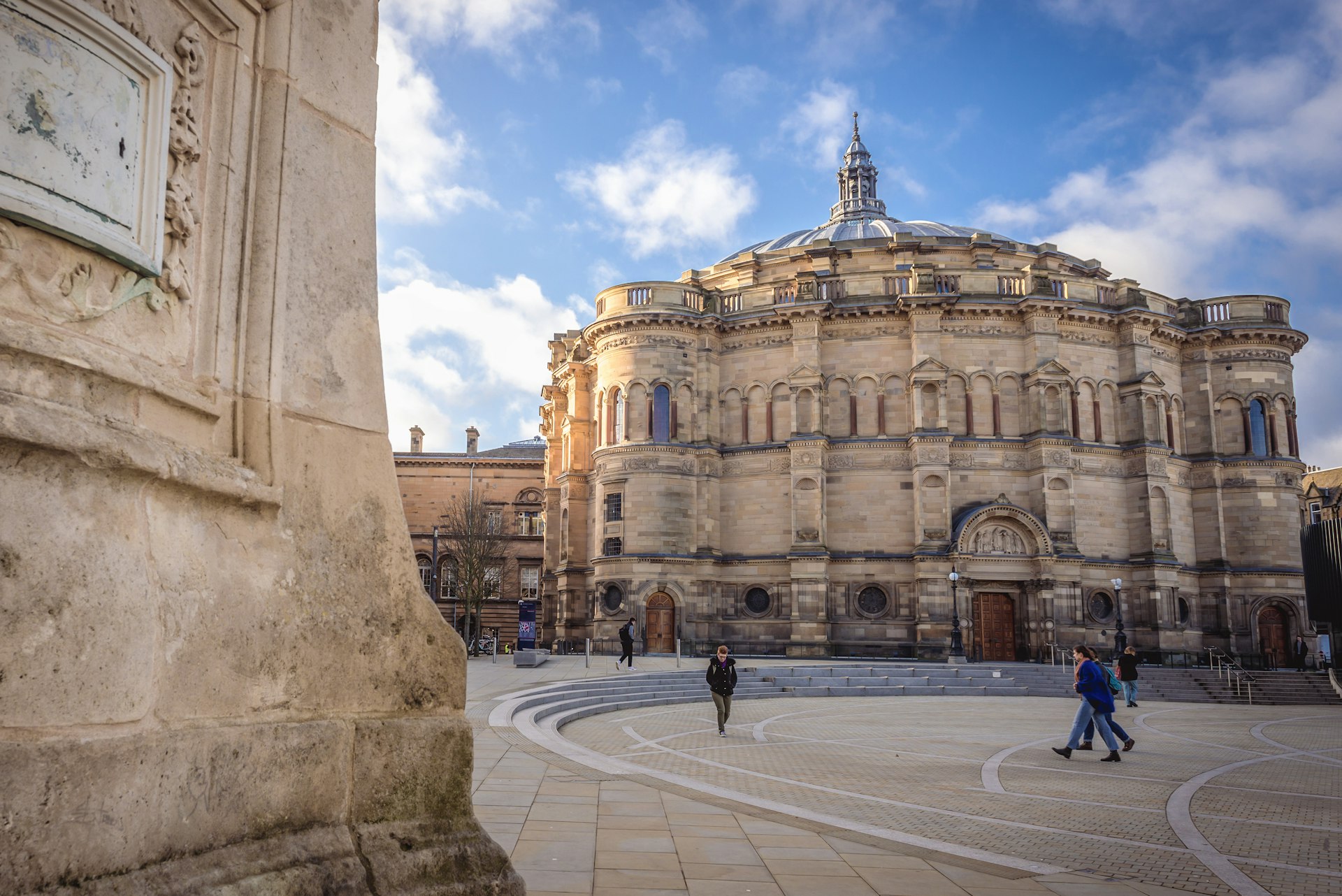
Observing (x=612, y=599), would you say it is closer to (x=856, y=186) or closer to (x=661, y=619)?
(x=661, y=619)

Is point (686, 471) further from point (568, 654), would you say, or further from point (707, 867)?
point (707, 867)

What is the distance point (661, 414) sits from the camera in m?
45.0

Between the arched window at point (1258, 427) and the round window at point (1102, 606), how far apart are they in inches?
430

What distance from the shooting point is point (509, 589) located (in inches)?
2616

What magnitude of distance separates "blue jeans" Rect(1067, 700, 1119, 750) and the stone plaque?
48.4ft

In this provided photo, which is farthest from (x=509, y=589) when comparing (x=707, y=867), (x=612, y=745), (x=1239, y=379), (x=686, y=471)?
(x=707, y=867)

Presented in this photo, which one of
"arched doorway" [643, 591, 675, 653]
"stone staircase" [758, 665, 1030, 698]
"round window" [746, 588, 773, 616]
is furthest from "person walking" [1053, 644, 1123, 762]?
"arched doorway" [643, 591, 675, 653]

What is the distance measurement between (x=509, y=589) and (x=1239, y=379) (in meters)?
43.5

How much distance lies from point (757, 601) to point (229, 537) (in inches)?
1594

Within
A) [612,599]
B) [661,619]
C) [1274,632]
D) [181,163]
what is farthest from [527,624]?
[181,163]

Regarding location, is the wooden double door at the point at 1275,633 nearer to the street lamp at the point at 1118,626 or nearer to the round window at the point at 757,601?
the street lamp at the point at 1118,626

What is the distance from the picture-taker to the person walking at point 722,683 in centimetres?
1777

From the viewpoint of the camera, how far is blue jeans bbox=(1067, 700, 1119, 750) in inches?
595

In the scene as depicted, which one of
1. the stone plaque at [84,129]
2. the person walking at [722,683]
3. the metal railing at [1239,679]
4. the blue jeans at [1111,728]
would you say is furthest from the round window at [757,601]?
the stone plaque at [84,129]
